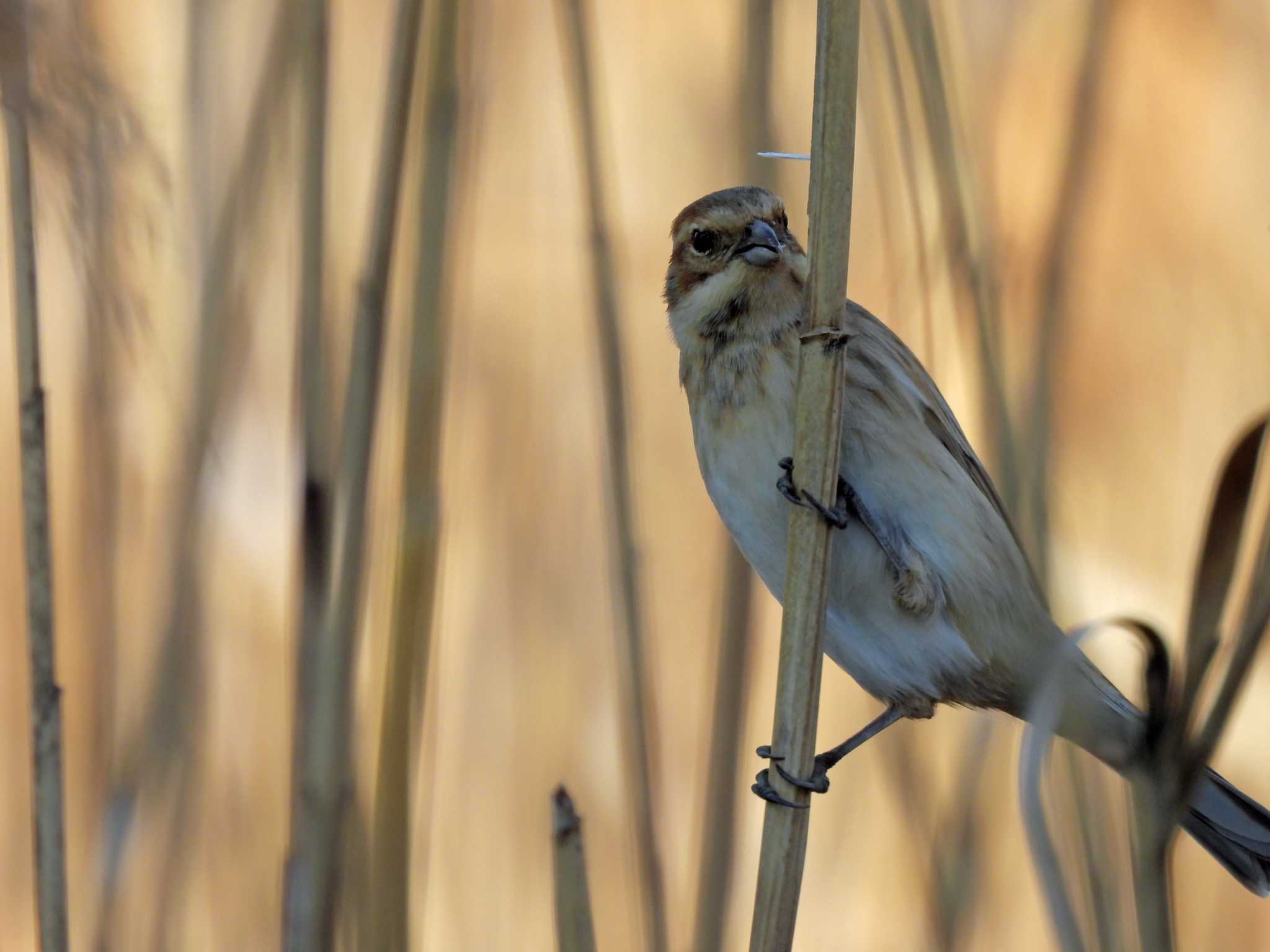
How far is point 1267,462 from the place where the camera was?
1.22 meters

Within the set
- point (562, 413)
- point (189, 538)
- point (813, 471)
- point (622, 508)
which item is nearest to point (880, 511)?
point (622, 508)

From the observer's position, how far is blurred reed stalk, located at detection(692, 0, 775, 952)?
1.48m

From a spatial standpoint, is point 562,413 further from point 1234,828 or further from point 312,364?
point 1234,828

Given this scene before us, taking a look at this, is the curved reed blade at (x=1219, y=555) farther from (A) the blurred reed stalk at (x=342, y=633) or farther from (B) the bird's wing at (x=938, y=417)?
(A) the blurred reed stalk at (x=342, y=633)

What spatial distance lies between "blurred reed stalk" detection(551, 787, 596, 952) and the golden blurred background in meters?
0.34

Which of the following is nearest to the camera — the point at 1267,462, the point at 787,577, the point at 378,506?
the point at 787,577

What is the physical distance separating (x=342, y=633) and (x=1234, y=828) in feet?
3.21

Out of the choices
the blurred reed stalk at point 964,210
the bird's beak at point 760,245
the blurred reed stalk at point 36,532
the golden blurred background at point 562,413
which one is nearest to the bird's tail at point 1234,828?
the golden blurred background at point 562,413

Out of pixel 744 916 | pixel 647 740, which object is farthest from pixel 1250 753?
pixel 647 740

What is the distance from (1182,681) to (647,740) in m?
0.76

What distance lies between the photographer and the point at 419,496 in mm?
1251

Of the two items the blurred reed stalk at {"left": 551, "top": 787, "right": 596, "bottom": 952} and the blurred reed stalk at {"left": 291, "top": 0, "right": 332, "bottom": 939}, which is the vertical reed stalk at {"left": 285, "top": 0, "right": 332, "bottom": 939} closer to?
the blurred reed stalk at {"left": 291, "top": 0, "right": 332, "bottom": 939}

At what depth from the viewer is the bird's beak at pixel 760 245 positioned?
1.37 meters

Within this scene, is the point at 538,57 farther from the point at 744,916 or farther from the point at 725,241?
the point at 744,916
